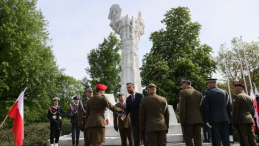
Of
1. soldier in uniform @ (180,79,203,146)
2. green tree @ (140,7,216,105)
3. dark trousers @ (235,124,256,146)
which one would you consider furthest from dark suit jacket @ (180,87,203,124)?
green tree @ (140,7,216,105)

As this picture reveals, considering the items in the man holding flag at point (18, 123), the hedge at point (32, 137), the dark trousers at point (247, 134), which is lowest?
the hedge at point (32, 137)

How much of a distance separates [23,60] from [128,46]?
832 cm

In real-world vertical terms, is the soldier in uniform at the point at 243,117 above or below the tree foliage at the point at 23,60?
below

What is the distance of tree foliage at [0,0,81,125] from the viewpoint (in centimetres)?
1659

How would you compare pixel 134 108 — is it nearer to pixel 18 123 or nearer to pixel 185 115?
pixel 185 115

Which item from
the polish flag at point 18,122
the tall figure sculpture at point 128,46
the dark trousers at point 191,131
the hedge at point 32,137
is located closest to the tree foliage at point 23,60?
the hedge at point 32,137

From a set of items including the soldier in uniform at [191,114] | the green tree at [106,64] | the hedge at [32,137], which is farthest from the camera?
the green tree at [106,64]

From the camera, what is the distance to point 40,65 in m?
18.2

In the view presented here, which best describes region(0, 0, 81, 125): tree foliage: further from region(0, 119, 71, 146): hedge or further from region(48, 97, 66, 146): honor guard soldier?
region(48, 97, 66, 146): honor guard soldier

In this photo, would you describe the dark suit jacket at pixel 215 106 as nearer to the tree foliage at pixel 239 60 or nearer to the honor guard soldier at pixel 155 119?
the honor guard soldier at pixel 155 119

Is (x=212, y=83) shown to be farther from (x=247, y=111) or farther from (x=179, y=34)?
(x=179, y=34)

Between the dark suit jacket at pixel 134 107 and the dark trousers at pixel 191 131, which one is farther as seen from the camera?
the dark suit jacket at pixel 134 107

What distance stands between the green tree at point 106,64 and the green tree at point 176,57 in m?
6.41

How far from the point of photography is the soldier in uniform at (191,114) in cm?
541
